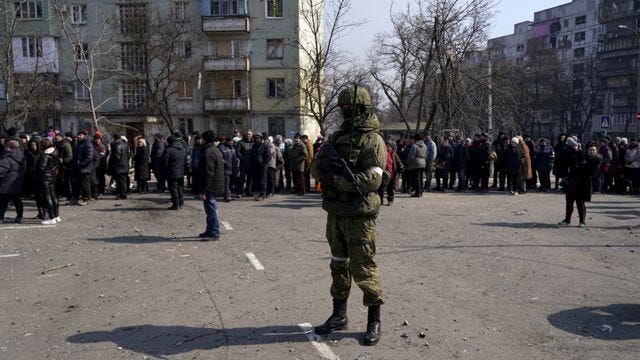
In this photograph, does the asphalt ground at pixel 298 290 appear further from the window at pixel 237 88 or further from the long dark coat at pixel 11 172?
the window at pixel 237 88

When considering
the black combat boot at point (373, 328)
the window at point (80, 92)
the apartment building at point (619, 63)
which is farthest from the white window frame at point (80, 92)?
the apartment building at point (619, 63)

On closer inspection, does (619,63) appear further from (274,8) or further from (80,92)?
(80,92)

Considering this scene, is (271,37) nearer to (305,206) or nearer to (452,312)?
(305,206)

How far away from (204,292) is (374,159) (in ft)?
9.45

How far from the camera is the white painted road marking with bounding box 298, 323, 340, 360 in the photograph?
471 centimetres

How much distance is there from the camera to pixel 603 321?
5.59 m

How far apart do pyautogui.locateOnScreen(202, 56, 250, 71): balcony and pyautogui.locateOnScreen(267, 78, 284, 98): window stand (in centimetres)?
254

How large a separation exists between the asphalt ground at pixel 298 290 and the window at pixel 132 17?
33.3 metres

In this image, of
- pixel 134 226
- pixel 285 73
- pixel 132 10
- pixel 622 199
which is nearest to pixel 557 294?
pixel 134 226

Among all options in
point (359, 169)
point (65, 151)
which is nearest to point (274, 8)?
point (65, 151)

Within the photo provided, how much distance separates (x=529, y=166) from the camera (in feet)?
57.0

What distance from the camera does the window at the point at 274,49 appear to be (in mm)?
45875

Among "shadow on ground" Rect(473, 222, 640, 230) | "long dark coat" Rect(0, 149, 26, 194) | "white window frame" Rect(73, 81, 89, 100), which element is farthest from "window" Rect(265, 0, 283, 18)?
"shadow on ground" Rect(473, 222, 640, 230)

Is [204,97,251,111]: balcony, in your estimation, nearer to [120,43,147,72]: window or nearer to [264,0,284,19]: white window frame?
[120,43,147,72]: window
